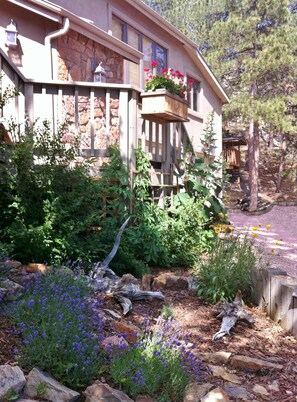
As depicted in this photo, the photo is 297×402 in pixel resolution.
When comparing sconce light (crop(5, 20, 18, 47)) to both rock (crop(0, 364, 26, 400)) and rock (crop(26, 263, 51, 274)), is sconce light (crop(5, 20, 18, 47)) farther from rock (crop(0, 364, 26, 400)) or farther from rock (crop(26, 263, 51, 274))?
rock (crop(0, 364, 26, 400))

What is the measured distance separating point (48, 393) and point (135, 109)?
12.7ft

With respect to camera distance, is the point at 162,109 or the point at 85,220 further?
the point at 162,109

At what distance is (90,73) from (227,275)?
4.95 metres

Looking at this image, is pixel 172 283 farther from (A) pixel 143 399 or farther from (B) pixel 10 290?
(A) pixel 143 399

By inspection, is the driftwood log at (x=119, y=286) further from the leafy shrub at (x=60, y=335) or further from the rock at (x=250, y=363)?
the rock at (x=250, y=363)

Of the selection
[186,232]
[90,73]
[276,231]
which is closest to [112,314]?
[186,232]

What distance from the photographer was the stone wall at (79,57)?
7.04 metres

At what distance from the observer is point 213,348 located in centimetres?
318

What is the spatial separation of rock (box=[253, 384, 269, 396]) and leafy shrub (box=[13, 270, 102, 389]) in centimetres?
101

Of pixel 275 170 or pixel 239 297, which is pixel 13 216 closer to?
pixel 239 297

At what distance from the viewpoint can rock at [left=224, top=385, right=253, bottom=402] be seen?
2471 mm

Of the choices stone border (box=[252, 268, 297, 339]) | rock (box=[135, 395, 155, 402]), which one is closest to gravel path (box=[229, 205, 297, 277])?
stone border (box=[252, 268, 297, 339])

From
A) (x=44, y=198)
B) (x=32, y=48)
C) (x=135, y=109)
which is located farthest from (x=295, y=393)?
(x=32, y=48)

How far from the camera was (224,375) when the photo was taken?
2.72 metres
